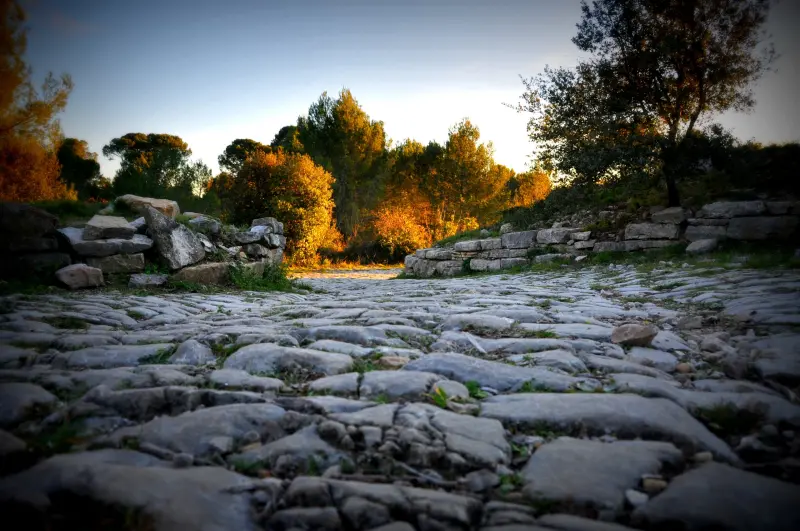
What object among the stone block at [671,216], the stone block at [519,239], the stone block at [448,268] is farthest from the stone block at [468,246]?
the stone block at [671,216]

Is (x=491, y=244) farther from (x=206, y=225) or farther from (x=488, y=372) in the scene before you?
(x=488, y=372)

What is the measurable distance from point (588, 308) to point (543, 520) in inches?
133

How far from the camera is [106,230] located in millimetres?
5664

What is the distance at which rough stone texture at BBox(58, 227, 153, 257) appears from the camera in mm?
5430

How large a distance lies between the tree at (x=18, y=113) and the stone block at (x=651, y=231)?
33.5 feet

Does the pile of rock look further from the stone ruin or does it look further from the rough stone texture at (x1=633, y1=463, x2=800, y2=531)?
the rough stone texture at (x1=633, y1=463, x2=800, y2=531)

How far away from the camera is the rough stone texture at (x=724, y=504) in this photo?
98 cm

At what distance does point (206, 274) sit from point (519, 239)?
802cm

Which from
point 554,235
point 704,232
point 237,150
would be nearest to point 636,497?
point 704,232

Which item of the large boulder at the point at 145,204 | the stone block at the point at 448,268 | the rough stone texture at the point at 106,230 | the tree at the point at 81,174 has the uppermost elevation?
the tree at the point at 81,174

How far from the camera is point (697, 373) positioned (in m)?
2.08

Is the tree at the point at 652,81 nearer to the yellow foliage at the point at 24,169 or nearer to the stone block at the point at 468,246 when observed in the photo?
the stone block at the point at 468,246

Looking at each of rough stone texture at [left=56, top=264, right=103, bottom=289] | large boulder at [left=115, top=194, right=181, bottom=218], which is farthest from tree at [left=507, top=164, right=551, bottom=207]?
rough stone texture at [left=56, top=264, right=103, bottom=289]

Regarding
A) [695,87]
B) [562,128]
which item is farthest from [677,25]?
[562,128]
